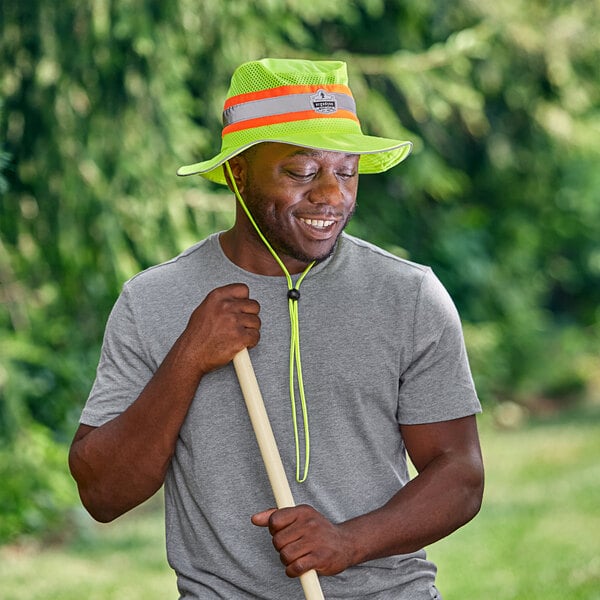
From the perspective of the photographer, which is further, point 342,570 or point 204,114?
point 204,114

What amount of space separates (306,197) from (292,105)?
210mm

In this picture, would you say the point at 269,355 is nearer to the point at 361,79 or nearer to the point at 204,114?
the point at 204,114

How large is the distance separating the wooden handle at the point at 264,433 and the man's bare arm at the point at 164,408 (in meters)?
0.04

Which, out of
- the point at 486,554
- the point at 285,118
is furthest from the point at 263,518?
the point at 486,554

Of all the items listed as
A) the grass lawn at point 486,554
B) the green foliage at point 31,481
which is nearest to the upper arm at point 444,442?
the grass lawn at point 486,554

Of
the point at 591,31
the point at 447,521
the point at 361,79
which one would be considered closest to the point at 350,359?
the point at 447,521

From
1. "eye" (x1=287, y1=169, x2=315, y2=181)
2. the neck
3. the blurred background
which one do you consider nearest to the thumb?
the neck

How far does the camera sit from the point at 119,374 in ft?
9.45

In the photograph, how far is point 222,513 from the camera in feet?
9.12

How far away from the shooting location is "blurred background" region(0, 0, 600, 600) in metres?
6.65

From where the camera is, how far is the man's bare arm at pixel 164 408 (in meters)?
2.73

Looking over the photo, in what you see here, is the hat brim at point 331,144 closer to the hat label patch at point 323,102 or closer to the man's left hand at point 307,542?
the hat label patch at point 323,102

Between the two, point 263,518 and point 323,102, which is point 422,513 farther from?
point 323,102

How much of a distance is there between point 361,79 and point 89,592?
383cm
